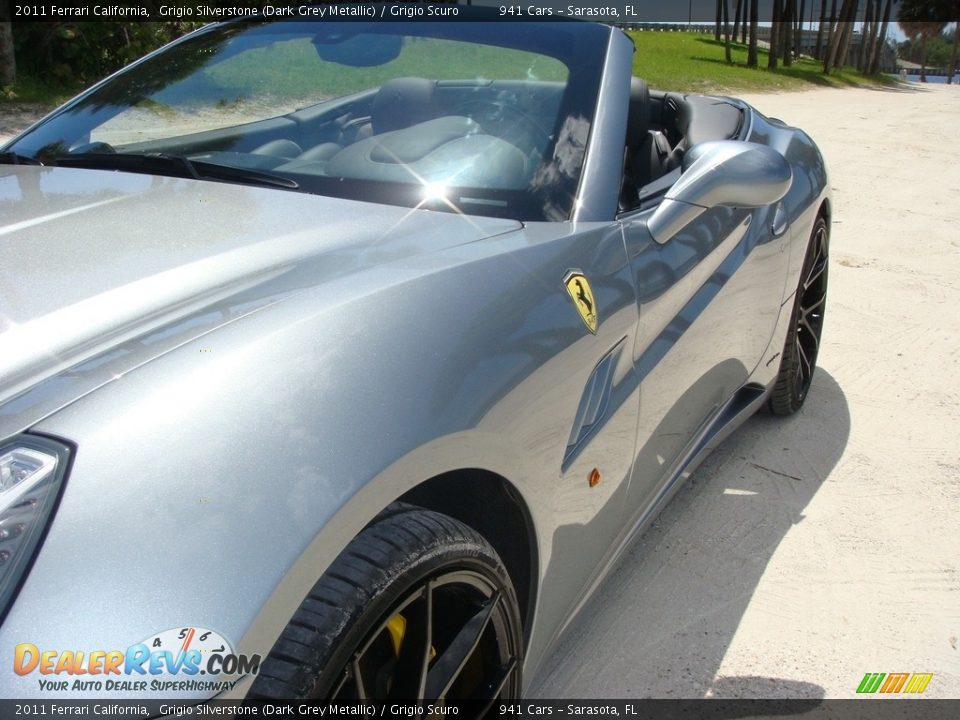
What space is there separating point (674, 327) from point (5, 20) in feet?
34.7

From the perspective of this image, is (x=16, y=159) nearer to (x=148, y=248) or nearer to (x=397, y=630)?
(x=148, y=248)

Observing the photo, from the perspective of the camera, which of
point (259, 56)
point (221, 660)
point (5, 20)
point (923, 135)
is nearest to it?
point (221, 660)

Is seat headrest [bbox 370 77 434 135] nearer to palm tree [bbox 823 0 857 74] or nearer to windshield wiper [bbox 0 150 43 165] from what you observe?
windshield wiper [bbox 0 150 43 165]

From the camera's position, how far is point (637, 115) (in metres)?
2.88

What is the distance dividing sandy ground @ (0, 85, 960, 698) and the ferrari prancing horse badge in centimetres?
84

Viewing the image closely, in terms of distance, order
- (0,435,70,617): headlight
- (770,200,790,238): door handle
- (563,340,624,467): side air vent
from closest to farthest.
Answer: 1. (0,435,70,617): headlight
2. (563,340,624,467): side air vent
3. (770,200,790,238): door handle

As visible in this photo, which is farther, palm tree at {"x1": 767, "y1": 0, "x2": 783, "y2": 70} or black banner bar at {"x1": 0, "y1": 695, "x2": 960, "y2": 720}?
palm tree at {"x1": 767, "y1": 0, "x2": 783, "y2": 70}

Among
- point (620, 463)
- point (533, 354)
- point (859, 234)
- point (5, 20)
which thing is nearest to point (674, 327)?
point (620, 463)

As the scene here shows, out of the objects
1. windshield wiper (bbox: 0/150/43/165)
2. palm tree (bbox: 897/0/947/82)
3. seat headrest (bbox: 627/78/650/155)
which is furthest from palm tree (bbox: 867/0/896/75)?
windshield wiper (bbox: 0/150/43/165)

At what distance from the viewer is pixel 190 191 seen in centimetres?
182

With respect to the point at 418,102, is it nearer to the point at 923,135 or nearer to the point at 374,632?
the point at 374,632

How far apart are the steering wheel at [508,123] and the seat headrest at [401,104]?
104 millimetres

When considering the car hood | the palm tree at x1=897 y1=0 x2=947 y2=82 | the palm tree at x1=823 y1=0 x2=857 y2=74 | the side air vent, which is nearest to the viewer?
the car hood

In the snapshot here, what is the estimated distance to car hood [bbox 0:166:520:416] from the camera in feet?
3.96
